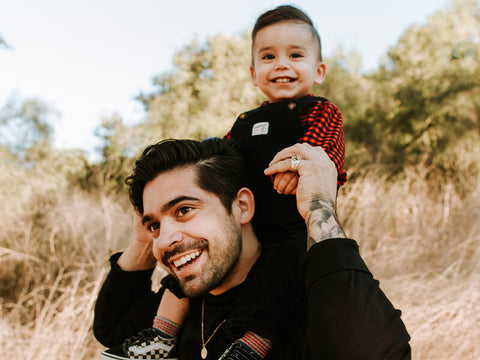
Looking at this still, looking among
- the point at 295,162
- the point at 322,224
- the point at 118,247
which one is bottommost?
the point at 118,247

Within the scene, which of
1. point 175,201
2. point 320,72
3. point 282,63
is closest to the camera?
point 175,201

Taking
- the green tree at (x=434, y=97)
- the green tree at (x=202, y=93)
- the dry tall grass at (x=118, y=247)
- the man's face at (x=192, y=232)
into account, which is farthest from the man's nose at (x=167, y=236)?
the green tree at (x=202, y=93)

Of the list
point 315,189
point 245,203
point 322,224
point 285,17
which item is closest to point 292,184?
point 315,189

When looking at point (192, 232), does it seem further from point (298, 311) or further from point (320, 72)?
point (320, 72)

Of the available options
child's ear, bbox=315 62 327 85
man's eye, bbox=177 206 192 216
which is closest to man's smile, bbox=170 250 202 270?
man's eye, bbox=177 206 192 216

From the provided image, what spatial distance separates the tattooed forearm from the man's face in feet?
1.71

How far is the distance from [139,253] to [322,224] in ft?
4.38

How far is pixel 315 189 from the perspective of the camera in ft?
5.44

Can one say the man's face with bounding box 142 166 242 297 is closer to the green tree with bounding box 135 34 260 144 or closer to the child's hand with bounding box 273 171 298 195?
the child's hand with bounding box 273 171 298 195

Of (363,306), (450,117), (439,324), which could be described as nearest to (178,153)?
(363,306)

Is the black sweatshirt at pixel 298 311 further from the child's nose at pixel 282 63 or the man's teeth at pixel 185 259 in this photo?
the child's nose at pixel 282 63

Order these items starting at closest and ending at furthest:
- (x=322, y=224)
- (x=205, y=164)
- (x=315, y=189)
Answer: (x=322, y=224)
(x=315, y=189)
(x=205, y=164)

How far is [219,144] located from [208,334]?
989mm

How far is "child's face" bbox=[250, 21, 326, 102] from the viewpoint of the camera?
7.67 ft
